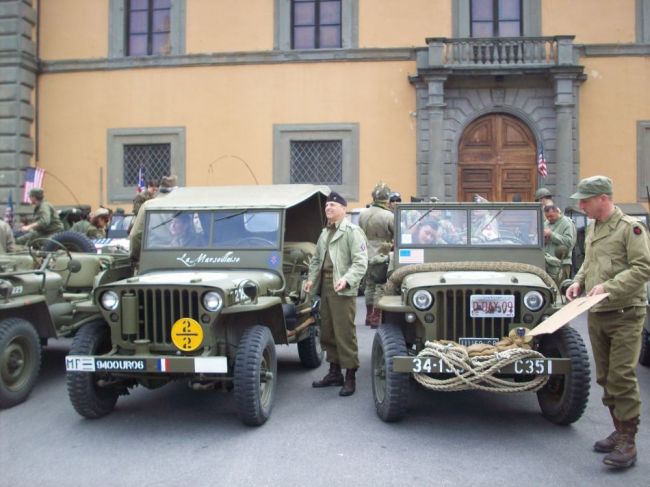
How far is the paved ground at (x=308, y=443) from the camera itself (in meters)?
4.29

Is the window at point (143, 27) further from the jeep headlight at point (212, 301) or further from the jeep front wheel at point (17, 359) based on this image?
the jeep headlight at point (212, 301)

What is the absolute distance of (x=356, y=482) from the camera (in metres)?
4.18

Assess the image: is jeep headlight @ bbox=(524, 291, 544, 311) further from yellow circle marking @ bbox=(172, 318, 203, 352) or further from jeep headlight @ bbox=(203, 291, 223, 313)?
yellow circle marking @ bbox=(172, 318, 203, 352)

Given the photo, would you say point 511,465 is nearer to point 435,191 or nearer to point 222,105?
point 435,191

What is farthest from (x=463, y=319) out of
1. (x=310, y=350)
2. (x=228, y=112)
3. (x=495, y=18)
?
(x=495, y=18)

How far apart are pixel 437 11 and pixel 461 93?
2.10 metres

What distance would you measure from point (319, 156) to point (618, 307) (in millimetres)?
13448

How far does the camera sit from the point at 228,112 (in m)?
17.4

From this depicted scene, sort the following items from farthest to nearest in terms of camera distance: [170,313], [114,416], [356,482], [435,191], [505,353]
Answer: [435,191] < [114,416] < [170,313] < [505,353] < [356,482]

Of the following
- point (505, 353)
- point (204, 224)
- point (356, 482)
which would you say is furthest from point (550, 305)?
point (204, 224)

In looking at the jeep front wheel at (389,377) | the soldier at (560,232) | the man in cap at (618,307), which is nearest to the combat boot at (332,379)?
the jeep front wheel at (389,377)

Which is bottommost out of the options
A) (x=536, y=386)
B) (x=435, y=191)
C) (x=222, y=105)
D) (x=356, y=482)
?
(x=356, y=482)

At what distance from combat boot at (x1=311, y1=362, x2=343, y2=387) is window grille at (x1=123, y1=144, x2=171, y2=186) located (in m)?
12.6

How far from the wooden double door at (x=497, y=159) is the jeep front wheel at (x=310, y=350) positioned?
10.5 m
